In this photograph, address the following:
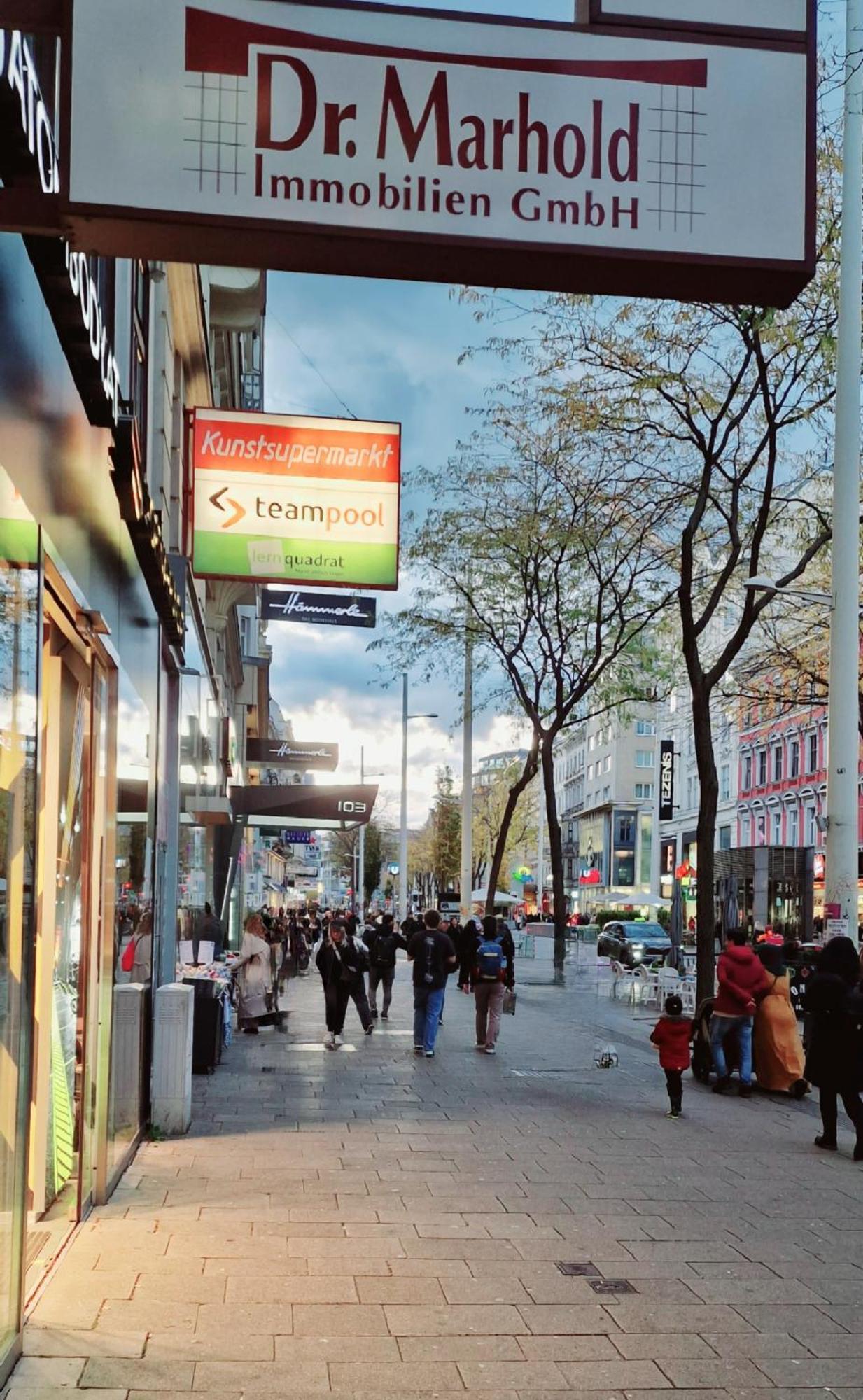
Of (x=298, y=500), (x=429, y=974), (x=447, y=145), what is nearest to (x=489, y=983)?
(x=429, y=974)

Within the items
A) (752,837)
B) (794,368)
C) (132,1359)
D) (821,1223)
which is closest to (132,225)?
(132,1359)

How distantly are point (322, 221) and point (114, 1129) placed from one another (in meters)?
7.26

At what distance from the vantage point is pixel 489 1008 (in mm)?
18500

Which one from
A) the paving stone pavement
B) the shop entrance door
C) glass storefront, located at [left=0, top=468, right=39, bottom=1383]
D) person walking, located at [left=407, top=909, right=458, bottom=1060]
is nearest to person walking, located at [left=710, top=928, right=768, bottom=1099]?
the paving stone pavement

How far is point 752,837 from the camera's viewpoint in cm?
7194

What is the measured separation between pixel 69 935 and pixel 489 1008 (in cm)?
1076

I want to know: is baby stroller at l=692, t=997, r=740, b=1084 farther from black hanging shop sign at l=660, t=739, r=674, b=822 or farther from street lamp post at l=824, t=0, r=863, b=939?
black hanging shop sign at l=660, t=739, r=674, b=822

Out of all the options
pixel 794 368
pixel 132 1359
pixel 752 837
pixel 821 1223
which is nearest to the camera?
pixel 132 1359

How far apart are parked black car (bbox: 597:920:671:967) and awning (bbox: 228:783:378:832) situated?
18289mm

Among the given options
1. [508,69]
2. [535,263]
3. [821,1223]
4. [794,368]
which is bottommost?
[821,1223]

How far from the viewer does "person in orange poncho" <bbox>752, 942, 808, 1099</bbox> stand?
15.2 metres

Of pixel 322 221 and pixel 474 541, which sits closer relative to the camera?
pixel 322 221

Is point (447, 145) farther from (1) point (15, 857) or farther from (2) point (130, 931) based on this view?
(2) point (130, 931)

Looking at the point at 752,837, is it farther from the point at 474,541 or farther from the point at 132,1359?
the point at 132,1359
